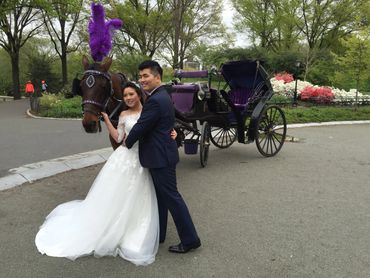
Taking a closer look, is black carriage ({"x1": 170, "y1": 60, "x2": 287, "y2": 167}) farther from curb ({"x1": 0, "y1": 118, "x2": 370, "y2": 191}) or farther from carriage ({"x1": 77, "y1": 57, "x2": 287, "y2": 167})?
curb ({"x1": 0, "y1": 118, "x2": 370, "y2": 191})

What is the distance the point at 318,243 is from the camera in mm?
4172

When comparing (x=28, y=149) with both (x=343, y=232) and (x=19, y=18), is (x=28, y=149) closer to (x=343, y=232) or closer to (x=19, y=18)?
(x=343, y=232)

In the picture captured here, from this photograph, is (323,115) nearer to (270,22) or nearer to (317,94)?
(317,94)

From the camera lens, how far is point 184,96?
23.9 feet

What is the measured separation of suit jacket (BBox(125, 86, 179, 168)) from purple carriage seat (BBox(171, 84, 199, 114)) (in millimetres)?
3512

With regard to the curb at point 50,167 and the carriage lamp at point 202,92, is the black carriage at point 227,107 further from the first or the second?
the curb at point 50,167

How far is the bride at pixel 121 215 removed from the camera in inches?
150

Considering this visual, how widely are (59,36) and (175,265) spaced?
36676mm

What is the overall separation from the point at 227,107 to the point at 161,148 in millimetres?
4688

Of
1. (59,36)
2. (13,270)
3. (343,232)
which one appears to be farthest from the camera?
(59,36)

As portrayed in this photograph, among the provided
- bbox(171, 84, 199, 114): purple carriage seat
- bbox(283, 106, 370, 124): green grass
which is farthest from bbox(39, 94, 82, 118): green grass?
bbox(171, 84, 199, 114): purple carriage seat

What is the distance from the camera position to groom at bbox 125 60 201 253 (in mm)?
3523

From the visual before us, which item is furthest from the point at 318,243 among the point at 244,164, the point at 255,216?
the point at 244,164

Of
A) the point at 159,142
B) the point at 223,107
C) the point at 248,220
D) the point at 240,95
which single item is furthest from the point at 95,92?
the point at 240,95
